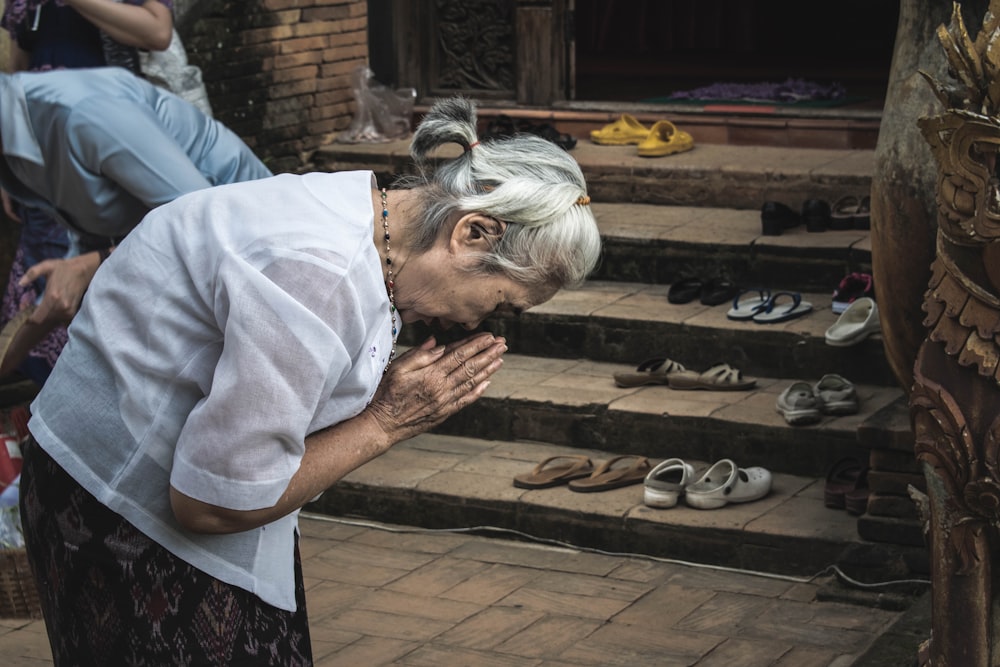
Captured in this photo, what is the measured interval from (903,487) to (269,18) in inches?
177

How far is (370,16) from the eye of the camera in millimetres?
8742

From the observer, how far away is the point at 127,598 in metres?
2.46

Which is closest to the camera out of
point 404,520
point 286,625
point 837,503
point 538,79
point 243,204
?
point 243,204

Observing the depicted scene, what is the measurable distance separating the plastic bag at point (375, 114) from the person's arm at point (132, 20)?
3.07 m

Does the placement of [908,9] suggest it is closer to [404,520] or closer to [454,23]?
[404,520]

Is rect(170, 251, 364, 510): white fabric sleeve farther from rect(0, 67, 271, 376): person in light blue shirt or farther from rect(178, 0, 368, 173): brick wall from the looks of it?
rect(178, 0, 368, 173): brick wall

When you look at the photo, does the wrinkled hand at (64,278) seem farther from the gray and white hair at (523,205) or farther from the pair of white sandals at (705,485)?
the pair of white sandals at (705,485)

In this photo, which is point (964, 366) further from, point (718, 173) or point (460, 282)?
point (718, 173)

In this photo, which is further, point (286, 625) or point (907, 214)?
point (907, 214)

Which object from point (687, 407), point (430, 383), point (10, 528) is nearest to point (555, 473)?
point (687, 407)

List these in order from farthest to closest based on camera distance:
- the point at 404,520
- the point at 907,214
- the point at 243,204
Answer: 1. the point at 404,520
2. the point at 907,214
3. the point at 243,204

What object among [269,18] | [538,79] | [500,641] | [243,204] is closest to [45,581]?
[243,204]

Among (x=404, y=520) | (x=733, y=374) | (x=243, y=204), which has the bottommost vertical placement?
(x=404, y=520)

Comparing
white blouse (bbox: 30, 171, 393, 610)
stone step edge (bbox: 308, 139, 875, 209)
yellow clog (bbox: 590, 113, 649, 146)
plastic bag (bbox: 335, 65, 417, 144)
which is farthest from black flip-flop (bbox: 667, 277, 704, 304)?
white blouse (bbox: 30, 171, 393, 610)
